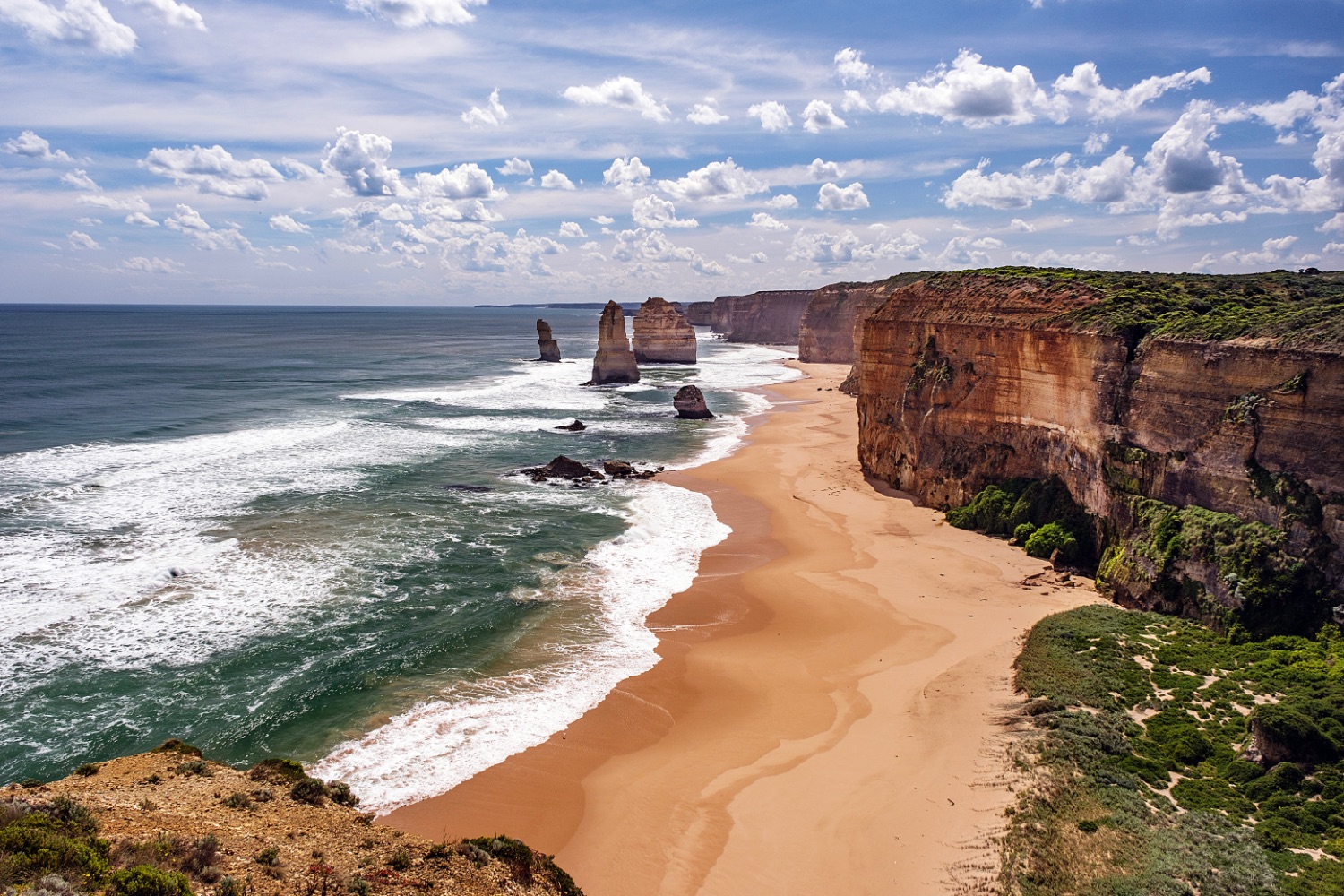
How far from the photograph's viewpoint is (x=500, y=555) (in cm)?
2591

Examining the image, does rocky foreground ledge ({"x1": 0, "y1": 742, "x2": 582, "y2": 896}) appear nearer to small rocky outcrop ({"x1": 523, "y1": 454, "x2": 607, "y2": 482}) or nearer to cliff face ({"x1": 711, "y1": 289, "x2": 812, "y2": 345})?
small rocky outcrop ({"x1": 523, "y1": 454, "x2": 607, "y2": 482})

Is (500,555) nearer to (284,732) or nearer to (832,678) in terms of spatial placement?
(284,732)

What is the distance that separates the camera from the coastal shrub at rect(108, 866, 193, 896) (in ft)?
21.0

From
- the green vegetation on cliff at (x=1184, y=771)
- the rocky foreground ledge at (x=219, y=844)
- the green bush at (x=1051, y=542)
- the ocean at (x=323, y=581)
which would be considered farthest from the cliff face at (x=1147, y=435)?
the rocky foreground ledge at (x=219, y=844)

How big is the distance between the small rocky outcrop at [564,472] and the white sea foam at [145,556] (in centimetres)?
837

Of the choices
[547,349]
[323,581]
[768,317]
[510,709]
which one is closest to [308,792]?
[510,709]

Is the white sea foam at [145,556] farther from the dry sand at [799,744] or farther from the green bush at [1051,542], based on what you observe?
the green bush at [1051,542]

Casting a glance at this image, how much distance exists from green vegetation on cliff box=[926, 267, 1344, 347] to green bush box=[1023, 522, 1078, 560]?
21.1ft

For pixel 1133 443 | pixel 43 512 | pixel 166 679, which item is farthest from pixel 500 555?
pixel 1133 443

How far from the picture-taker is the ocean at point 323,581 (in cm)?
1566

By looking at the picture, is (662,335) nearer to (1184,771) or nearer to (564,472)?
(564,472)

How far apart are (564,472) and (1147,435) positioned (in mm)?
24839

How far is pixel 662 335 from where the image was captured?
9338cm

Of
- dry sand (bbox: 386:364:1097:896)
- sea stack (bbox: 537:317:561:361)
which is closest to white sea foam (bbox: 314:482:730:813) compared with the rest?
dry sand (bbox: 386:364:1097:896)
